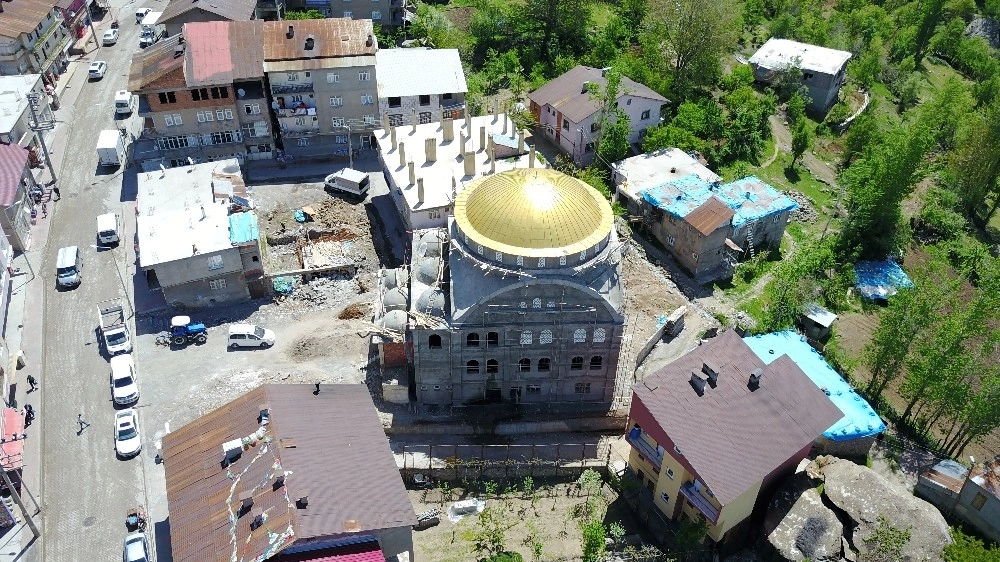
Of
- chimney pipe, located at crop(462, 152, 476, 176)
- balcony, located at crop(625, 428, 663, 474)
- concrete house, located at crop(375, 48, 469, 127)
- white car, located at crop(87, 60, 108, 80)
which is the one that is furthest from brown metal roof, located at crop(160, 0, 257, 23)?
balcony, located at crop(625, 428, 663, 474)

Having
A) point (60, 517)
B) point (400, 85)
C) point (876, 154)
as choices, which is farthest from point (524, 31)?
point (60, 517)

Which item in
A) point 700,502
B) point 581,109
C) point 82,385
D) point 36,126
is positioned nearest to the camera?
point 700,502

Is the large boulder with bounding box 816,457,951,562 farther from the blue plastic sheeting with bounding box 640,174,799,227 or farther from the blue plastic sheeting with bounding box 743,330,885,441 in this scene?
the blue plastic sheeting with bounding box 640,174,799,227

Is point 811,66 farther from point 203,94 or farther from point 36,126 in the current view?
point 36,126

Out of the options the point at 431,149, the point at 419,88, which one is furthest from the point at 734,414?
the point at 419,88

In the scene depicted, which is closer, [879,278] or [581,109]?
[879,278]

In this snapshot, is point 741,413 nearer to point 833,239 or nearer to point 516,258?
point 516,258

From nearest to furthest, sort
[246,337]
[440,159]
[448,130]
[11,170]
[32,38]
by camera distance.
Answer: [246,337] → [11,170] → [440,159] → [448,130] → [32,38]
